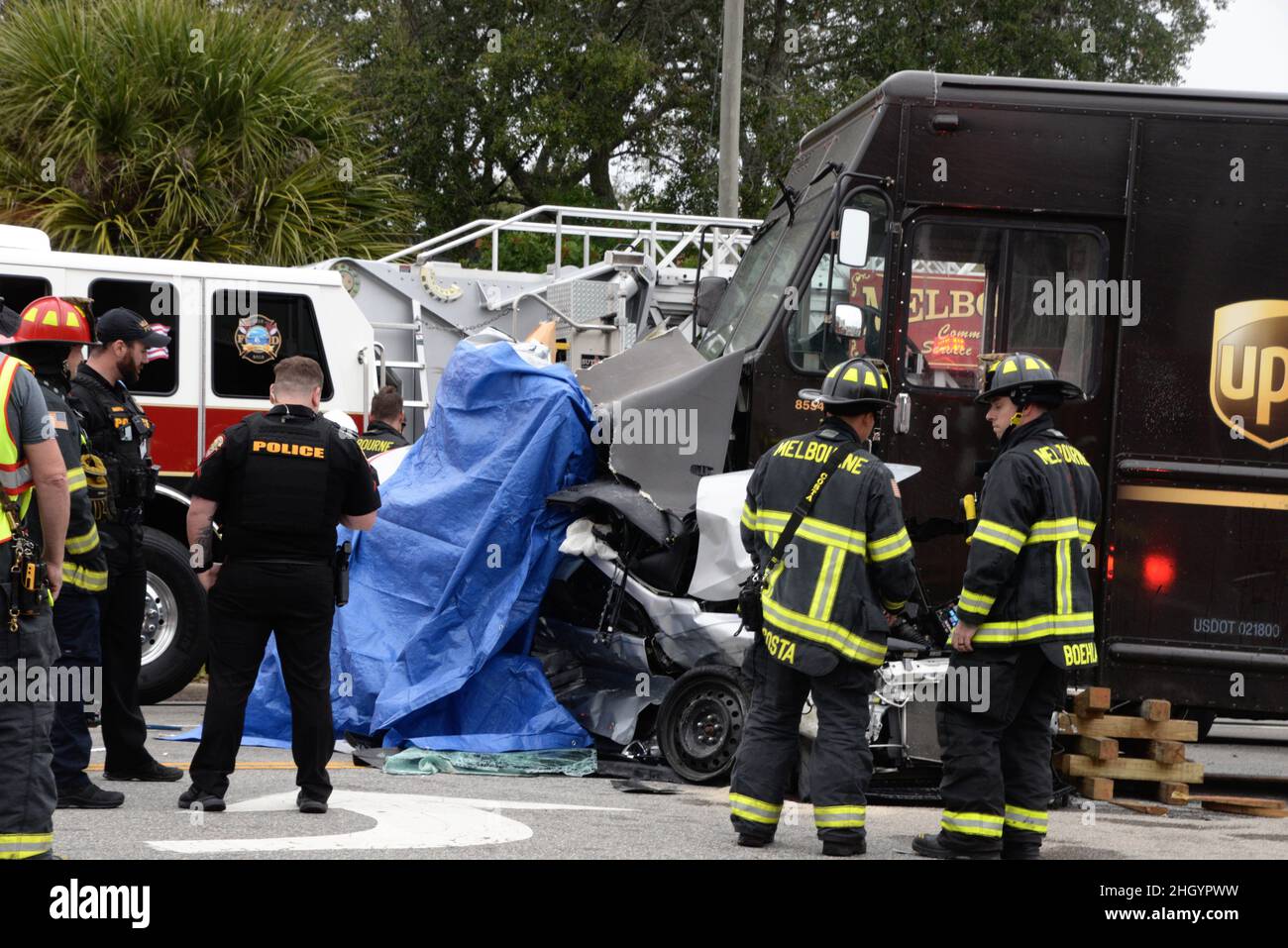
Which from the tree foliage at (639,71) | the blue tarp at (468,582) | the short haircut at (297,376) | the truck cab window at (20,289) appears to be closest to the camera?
the short haircut at (297,376)

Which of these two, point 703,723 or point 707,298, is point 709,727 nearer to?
point 703,723

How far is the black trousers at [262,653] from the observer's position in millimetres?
6152

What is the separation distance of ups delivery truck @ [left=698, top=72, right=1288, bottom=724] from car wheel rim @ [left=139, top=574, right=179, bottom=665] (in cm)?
355

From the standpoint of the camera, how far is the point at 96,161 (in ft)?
46.0

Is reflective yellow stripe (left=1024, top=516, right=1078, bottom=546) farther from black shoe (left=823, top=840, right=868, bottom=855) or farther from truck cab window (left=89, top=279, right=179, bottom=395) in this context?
truck cab window (left=89, top=279, right=179, bottom=395)

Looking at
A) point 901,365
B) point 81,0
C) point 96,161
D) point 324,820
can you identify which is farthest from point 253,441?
point 81,0

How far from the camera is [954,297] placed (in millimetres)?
7648

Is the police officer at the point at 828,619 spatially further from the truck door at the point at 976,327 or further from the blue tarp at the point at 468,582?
the blue tarp at the point at 468,582

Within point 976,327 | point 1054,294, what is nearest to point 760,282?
point 976,327

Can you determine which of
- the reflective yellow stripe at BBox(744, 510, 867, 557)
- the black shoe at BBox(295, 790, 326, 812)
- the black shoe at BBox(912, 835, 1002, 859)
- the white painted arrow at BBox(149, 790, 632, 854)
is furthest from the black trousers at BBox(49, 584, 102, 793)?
the black shoe at BBox(912, 835, 1002, 859)

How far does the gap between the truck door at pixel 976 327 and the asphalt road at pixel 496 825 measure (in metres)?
1.43

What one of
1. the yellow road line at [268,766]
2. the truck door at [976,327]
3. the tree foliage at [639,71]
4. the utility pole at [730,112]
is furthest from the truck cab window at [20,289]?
the tree foliage at [639,71]

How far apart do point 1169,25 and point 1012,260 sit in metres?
16.3

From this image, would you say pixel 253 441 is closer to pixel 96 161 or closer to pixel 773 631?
pixel 773 631
